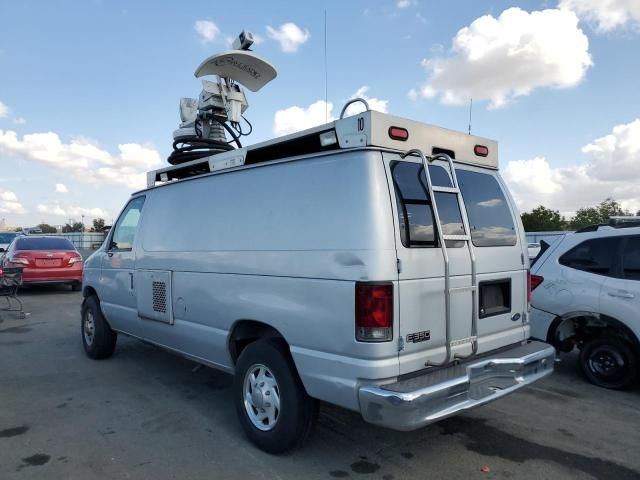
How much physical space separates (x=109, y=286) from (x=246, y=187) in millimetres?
2982

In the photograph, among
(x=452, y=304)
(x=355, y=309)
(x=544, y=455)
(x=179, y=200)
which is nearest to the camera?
(x=355, y=309)

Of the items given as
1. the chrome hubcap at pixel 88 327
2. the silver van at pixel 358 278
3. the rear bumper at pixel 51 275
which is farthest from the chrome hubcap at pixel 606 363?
the rear bumper at pixel 51 275

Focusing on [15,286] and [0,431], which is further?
[15,286]

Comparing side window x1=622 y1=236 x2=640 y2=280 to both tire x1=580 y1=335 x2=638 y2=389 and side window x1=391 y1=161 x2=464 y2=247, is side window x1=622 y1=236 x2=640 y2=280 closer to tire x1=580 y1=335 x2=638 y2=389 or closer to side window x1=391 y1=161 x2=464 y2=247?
tire x1=580 y1=335 x2=638 y2=389

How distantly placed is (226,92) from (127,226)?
98.9 inches

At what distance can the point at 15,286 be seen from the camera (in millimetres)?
Answer: 9922

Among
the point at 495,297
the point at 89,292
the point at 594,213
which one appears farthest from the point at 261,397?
the point at 594,213

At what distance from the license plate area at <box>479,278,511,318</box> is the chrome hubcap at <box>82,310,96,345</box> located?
5118 mm

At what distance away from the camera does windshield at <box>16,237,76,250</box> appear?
12.9 meters

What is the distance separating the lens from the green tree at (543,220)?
201 feet

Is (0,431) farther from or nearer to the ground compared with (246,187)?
nearer to the ground

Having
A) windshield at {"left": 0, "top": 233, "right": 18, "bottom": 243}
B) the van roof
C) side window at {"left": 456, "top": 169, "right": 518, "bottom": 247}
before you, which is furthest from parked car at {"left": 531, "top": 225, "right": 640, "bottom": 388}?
windshield at {"left": 0, "top": 233, "right": 18, "bottom": 243}

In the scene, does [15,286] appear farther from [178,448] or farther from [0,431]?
[178,448]

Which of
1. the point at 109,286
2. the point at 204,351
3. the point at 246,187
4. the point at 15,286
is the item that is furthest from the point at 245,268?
the point at 15,286
